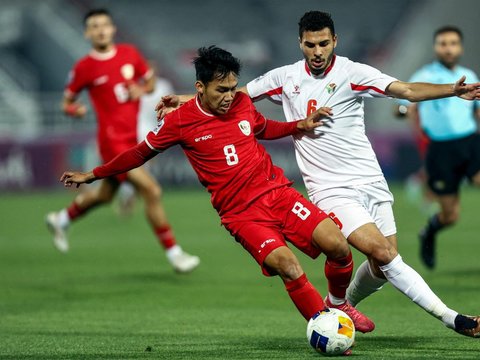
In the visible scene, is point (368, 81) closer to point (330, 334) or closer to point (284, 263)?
point (284, 263)

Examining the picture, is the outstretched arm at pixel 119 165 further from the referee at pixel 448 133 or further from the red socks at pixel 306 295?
the referee at pixel 448 133

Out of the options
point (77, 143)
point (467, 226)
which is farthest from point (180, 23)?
point (467, 226)

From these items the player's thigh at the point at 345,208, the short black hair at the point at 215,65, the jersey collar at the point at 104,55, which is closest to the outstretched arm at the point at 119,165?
the short black hair at the point at 215,65

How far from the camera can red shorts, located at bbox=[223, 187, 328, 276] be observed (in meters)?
7.02

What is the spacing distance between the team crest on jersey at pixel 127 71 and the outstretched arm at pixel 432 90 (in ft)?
18.6

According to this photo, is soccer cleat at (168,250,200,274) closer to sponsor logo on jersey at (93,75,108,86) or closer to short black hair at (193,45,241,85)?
sponsor logo on jersey at (93,75,108,86)

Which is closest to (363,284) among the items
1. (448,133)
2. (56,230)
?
(448,133)

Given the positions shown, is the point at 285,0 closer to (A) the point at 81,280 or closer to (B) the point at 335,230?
(A) the point at 81,280

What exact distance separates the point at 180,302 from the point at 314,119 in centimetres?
315

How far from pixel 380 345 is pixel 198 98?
2092 mm

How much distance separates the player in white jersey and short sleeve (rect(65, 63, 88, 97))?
15.9 feet

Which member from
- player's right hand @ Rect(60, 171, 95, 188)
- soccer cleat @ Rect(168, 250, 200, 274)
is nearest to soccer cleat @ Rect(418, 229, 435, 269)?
soccer cleat @ Rect(168, 250, 200, 274)

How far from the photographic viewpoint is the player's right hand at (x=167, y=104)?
7582mm

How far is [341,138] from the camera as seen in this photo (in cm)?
754
